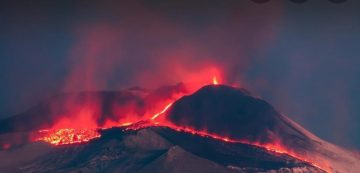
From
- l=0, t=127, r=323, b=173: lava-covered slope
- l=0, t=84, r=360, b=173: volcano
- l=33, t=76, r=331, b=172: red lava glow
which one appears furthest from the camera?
l=33, t=76, r=331, b=172: red lava glow

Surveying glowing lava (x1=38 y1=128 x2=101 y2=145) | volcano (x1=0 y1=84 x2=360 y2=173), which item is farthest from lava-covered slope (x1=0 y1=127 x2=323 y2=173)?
glowing lava (x1=38 y1=128 x2=101 y2=145)

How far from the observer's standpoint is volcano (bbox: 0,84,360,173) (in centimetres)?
3703

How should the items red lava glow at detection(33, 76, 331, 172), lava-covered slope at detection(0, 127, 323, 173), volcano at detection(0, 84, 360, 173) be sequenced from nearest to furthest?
lava-covered slope at detection(0, 127, 323, 173) → volcano at detection(0, 84, 360, 173) → red lava glow at detection(33, 76, 331, 172)

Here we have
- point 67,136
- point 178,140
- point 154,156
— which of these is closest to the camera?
point 154,156

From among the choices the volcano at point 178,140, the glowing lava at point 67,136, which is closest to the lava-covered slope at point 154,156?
the volcano at point 178,140

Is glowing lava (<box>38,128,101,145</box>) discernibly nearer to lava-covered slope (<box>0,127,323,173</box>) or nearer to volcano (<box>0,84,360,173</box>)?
volcano (<box>0,84,360,173</box>)

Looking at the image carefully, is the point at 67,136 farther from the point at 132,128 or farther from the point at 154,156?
the point at 154,156

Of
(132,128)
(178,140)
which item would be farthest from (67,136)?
(178,140)

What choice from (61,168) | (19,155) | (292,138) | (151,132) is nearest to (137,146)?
(151,132)

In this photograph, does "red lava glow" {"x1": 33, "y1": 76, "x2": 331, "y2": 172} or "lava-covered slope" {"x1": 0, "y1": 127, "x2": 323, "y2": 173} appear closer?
"lava-covered slope" {"x1": 0, "y1": 127, "x2": 323, "y2": 173}

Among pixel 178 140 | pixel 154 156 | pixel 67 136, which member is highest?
pixel 67 136

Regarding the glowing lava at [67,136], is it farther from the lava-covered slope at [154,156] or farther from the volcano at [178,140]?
the lava-covered slope at [154,156]

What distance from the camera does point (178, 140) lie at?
134 feet

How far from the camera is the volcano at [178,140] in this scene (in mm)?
37031
